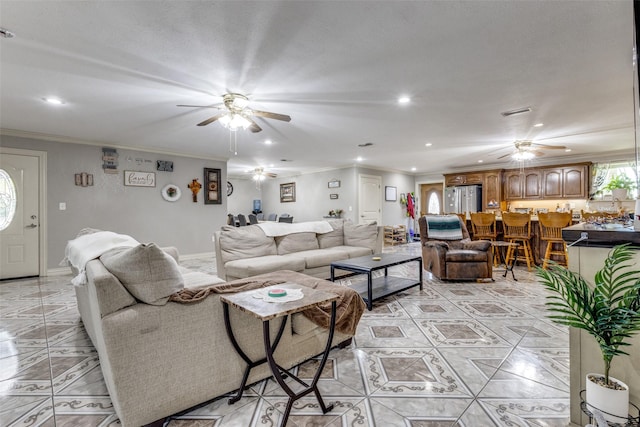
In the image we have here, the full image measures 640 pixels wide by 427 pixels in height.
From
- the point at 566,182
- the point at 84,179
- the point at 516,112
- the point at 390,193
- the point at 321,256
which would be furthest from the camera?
the point at 390,193

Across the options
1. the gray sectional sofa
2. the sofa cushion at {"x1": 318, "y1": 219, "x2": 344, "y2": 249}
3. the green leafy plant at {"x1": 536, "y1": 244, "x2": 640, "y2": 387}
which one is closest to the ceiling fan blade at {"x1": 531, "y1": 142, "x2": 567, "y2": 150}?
the gray sectional sofa

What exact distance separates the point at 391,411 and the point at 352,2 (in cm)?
239

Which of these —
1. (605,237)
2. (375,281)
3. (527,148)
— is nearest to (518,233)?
(527,148)

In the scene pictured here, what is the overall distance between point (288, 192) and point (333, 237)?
18.2 ft

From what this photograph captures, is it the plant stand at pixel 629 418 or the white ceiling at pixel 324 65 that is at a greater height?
the white ceiling at pixel 324 65

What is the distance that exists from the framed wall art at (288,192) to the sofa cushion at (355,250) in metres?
5.45

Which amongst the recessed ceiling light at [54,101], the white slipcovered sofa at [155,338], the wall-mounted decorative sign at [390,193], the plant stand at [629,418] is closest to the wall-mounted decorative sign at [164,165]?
the recessed ceiling light at [54,101]

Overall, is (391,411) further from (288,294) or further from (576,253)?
(576,253)

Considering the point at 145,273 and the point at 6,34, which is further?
the point at 6,34

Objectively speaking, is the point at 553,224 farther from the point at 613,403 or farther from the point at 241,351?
the point at 241,351

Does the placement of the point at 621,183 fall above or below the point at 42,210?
above

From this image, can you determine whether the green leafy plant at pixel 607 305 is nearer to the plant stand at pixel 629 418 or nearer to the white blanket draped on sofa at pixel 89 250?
the plant stand at pixel 629 418

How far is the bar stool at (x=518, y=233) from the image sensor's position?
16.7 feet

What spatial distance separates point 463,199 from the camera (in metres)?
8.20
